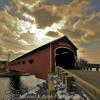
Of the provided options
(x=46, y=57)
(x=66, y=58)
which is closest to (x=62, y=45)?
(x=46, y=57)

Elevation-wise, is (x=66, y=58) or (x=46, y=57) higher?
(x=66, y=58)

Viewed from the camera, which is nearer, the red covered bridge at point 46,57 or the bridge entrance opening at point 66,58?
the red covered bridge at point 46,57

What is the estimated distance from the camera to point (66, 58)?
A: 88.6 feet

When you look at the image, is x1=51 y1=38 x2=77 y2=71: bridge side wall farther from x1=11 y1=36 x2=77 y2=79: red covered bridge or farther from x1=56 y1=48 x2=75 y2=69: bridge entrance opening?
x1=56 y1=48 x2=75 y2=69: bridge entrance opening

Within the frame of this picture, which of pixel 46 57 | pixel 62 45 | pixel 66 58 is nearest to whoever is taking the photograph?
pixel 46 57

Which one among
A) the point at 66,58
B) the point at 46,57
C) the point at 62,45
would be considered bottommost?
the point at 46,57

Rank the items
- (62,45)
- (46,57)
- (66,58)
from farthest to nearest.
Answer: (66,58)
(62,45)
(46,57)

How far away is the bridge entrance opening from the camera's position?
25263 millimetres

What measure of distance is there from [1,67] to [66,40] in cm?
6840

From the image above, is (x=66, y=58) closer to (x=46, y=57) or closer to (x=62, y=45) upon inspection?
(x=62, y=45)

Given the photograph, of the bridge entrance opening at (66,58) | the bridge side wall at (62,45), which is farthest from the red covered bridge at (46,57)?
the bridge entrance opening at (66,58)

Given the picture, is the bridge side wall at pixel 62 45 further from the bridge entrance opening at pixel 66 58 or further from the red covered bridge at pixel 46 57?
the bridge entrance opening at pixel 66 58

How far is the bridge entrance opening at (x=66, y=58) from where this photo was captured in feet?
82.9

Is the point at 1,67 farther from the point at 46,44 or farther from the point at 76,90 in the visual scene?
the point at 76,90
